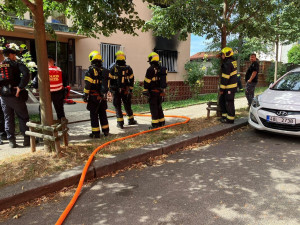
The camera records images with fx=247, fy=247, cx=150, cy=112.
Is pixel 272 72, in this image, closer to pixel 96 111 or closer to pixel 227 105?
pixel 227 105

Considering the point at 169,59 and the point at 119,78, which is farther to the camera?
the point at 169,59

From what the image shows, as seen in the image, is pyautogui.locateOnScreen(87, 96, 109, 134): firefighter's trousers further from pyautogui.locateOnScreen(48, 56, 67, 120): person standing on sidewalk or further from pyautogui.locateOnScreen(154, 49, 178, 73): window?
pyautogui.locateOnScreen(154, 49, 178, 73): window

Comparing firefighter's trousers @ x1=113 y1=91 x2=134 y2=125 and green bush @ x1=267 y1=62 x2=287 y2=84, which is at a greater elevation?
green bush @ x1=267 y1=62 x2=287 y2=84

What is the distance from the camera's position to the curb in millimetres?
2898

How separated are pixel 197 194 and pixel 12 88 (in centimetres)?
376

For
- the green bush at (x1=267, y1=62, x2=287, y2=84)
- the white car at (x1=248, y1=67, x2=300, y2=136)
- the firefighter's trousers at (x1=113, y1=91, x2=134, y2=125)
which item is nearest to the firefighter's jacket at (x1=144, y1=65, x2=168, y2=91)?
the firefighter's trousers at (x1=113, y1=91, x2=134, y2=125)

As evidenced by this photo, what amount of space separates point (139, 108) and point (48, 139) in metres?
5.59

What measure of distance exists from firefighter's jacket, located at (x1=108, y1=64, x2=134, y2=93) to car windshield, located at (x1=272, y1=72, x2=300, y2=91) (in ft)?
12.1

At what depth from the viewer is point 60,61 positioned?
39.9 ft

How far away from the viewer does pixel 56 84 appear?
5316 mm

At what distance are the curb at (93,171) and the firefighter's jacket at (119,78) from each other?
1977 mm

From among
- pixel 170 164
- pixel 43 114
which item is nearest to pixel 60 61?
pixel 43 114

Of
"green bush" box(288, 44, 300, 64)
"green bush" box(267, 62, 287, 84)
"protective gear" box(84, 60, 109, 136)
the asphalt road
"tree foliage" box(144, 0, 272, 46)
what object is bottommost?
the asphalt road

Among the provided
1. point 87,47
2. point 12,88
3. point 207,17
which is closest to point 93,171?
point 12,88
